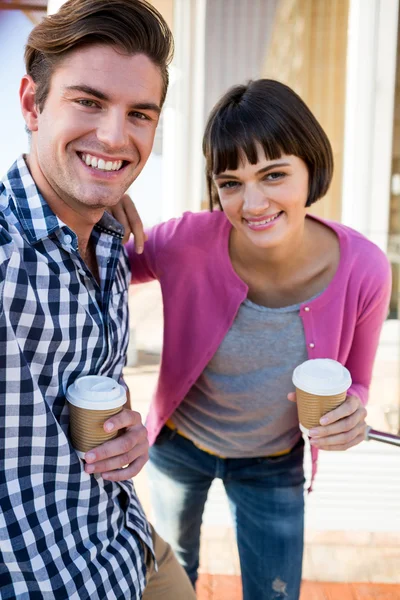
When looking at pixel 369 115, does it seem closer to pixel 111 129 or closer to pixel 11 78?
pixel 11 78

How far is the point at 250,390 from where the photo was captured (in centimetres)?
216

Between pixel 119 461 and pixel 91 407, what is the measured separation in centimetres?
22

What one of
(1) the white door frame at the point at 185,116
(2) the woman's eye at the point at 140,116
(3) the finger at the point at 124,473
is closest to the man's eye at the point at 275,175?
(2) the woman's eye at the point at 140,116

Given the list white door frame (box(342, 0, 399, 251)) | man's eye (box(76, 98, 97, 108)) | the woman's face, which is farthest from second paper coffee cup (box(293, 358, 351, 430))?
white door frame (box(342, 0, 399, 251))

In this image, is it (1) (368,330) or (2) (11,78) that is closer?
(1) (368,330)

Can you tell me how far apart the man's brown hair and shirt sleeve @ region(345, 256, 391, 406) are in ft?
3.40

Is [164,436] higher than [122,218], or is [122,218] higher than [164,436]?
[122,218]

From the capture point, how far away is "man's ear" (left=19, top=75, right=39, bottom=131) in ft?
5.22

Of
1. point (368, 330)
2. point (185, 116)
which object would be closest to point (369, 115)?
point (185, 116)

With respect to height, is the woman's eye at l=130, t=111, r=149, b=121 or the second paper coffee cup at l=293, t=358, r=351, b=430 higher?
the woman's eye at l=130, t=111, r=149, b=121

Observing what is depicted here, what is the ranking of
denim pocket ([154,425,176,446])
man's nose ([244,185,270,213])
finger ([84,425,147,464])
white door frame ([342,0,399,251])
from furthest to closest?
white door frame ([342,0,399,251])
denim pocket ([154,425,176,446])
man's nose ([244,185,270,213])
finger ([84,425,147,464])

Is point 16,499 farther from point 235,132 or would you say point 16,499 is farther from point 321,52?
point 321,52

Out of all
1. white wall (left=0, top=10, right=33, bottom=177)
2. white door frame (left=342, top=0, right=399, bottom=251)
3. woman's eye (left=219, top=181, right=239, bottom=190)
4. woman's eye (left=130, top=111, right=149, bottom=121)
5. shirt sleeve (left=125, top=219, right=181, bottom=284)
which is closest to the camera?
woman's eye (left=130, top=111, right=149, bottom=121)

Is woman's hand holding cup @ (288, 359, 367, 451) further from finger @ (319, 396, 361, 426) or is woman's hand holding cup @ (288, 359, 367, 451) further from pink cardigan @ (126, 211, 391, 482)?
pink cardigan @ (126, 211, 391, 482)
